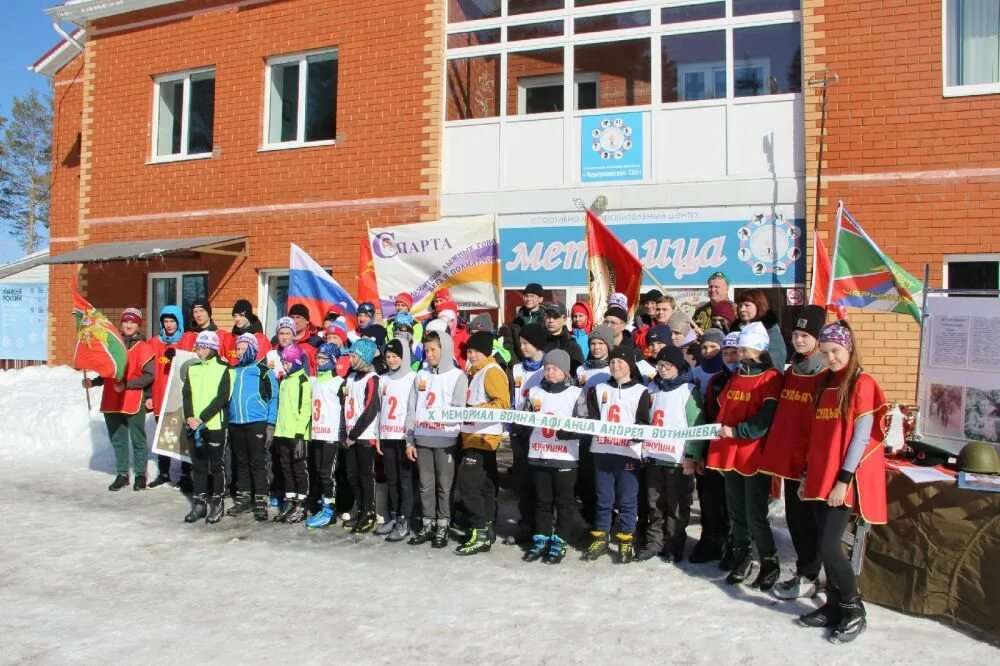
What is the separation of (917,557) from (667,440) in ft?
5.42

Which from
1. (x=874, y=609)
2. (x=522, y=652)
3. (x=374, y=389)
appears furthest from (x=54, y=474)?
(x=874, y=609)

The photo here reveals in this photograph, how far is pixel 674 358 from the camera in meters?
5.44

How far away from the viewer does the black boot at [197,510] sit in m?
6.77

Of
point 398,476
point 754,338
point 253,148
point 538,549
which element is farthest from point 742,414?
point 253,148

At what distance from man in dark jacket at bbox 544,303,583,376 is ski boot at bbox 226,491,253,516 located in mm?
3207

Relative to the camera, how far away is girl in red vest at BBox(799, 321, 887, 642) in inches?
165

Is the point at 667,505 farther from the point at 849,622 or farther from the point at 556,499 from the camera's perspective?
the point at 849,622

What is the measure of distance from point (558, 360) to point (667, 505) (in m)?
1.36

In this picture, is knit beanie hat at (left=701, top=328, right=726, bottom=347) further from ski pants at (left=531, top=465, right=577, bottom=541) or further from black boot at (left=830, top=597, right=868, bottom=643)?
black boot at (left=830, top=597, right=868, bottom=643)

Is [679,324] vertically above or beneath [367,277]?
beneath

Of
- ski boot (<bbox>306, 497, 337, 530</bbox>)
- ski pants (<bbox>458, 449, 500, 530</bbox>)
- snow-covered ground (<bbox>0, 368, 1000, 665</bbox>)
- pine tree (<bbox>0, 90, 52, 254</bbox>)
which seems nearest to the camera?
snow-covered ground (<bbox>0, 368, 1000, 665</bbox>)

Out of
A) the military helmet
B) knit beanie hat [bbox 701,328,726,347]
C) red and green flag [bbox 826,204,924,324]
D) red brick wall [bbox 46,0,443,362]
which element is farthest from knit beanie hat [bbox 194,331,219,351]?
the military helmet

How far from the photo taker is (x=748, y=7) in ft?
33.7

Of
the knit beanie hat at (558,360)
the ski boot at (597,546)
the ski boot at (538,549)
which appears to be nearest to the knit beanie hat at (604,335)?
the knit beanie hat at (558,360)
